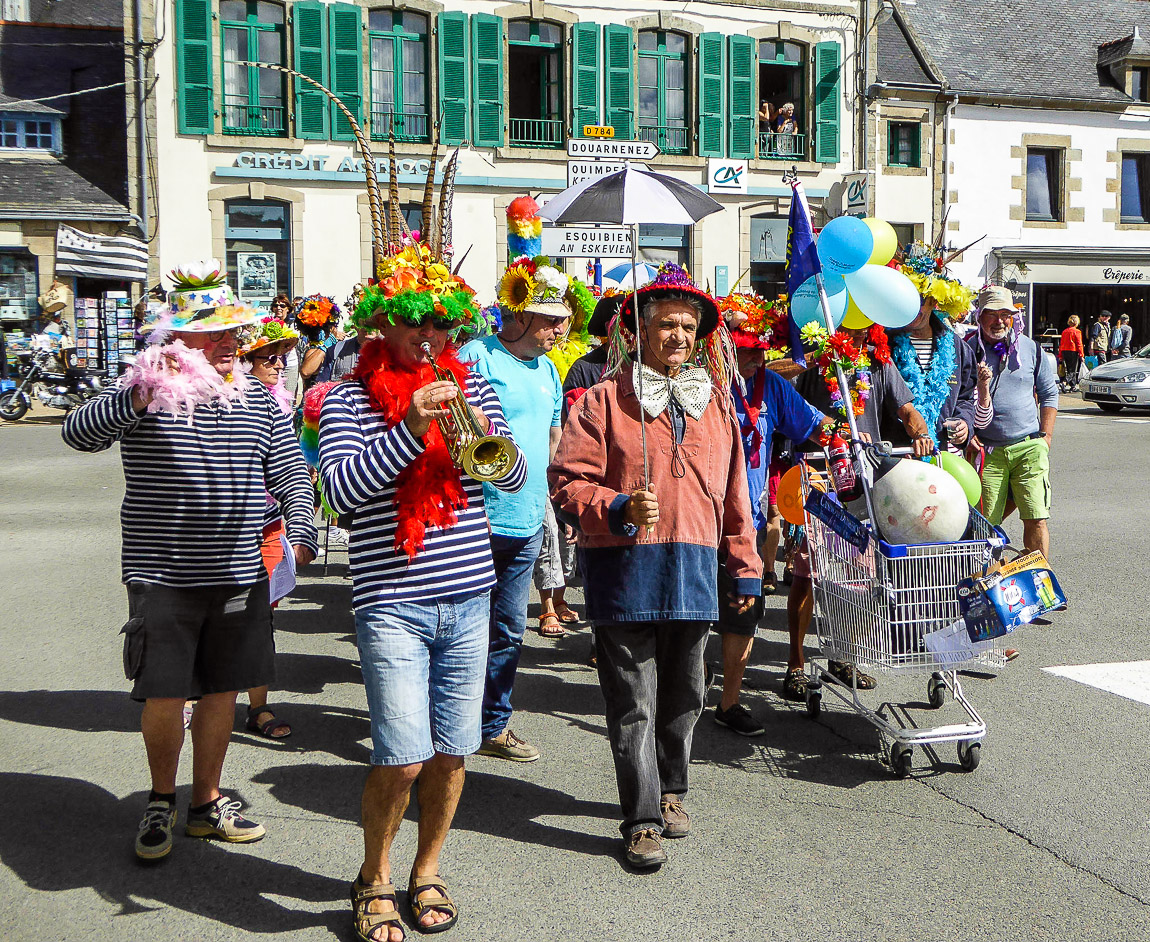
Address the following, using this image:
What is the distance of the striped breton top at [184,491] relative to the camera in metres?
3.96

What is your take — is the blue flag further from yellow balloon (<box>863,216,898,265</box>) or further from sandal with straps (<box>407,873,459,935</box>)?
sandal with straps (<box>407,873,459,935</box>)

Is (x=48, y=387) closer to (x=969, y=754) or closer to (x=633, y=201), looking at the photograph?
(x=633, y=201)

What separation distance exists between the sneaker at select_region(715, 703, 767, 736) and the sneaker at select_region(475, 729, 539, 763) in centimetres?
89

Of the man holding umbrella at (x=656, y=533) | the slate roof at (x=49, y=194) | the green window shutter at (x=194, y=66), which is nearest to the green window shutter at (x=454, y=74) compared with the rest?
the green window shutter at (x=194, y=66)

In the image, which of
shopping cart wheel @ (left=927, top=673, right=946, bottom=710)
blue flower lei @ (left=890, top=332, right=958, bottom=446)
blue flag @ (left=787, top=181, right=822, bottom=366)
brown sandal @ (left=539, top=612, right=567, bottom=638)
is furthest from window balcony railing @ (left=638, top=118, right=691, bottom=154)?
shopping cart wheel @ (left=927, top=673, right=946, bottom=710)

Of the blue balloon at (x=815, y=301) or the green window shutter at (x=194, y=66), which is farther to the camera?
the green window shutter at (x=194, y=66)

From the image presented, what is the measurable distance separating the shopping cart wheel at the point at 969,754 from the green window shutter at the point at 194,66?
21.3 metres

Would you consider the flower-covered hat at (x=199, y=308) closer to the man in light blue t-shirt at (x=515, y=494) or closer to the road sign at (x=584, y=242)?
the man in light blue t-shirt at (x=515, y=494)

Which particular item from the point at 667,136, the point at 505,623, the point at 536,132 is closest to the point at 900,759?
the point at 505,623

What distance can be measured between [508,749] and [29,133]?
24379 mm

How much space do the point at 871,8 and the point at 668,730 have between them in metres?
26.3

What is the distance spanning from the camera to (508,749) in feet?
16.6

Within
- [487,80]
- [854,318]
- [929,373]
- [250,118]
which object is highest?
[487,80]

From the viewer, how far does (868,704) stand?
225 inches
